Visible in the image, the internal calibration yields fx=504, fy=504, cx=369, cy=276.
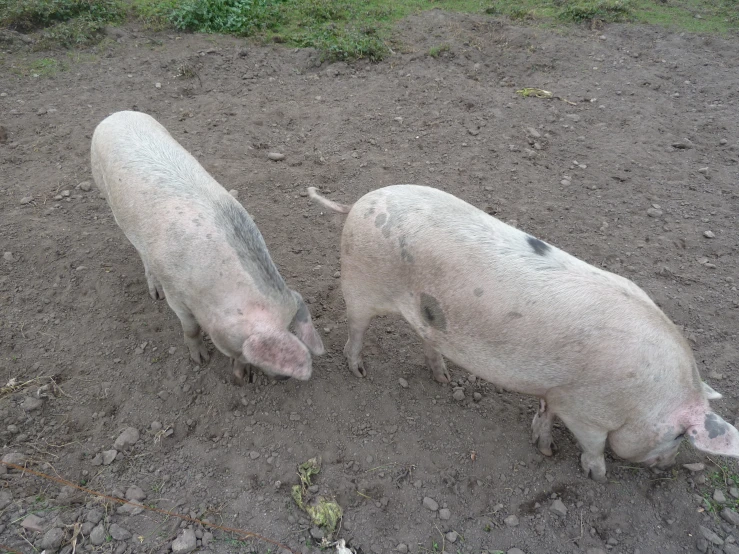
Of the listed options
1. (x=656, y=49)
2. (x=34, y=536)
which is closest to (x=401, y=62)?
(x=656, y=49)

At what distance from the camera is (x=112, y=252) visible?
13.6 feet

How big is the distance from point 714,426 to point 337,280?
8.69 ft

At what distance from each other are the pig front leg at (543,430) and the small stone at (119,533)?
230 centimetres

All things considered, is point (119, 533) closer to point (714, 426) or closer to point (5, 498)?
point (5, 498)

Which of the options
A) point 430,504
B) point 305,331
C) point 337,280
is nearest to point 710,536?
point 430,504

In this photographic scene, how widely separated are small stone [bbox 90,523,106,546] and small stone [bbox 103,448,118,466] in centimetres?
42

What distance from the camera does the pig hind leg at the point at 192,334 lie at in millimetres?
3148

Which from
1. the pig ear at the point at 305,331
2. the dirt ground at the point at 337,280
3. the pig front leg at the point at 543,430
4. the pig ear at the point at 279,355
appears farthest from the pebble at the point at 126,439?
the pig front leg at the point at 543,430

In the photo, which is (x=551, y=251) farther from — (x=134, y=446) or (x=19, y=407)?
(x=19, y=407)

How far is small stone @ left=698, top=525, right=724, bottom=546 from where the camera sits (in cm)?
261

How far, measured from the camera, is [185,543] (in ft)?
Answer: 8.21

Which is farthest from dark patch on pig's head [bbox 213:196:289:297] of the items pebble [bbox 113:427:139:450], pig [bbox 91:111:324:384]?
pebble [bbox 113:427:139:450]

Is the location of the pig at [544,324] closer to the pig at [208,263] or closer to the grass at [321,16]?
the pig at [208,263]

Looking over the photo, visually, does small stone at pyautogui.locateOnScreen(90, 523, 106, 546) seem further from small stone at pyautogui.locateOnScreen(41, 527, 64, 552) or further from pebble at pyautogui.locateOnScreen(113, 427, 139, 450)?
pebble at pyautogui.locateOnScreen(113, 427, 139, 450)
